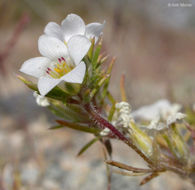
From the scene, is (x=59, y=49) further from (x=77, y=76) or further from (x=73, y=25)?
(x=77, y=76)

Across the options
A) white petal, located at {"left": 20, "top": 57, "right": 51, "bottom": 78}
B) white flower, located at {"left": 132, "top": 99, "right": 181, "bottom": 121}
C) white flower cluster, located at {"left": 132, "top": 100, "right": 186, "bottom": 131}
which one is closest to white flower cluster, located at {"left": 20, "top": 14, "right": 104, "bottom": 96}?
white petal, located at {"left": 20, "top": 57, "right": 51, "bottom": 78}

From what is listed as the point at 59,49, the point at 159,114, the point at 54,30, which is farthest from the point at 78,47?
the point at 159,114

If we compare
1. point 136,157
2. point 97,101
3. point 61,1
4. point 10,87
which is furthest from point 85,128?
point 61,1

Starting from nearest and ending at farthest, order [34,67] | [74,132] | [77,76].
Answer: [77,76] < [34,67] < [74,132]

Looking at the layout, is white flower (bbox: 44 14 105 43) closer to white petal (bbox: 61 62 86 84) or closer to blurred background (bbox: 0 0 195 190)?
white petal (bbox: 61 62 86 84)

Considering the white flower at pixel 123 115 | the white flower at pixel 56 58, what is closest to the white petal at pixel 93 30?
the white flower at pixel 56 58

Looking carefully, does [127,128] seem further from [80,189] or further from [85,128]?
[80,189]
